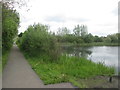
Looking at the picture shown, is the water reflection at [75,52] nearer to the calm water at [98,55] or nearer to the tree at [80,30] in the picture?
the calm water at [98,55]

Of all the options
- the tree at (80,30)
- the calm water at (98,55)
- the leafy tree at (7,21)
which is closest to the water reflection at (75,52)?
the calm water at (98,55)

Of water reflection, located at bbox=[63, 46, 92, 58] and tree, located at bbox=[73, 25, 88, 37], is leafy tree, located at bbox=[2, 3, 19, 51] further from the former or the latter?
tree, located at bbox=[73, 25, 88, 37]

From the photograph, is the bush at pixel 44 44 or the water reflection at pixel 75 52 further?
the water reflection at pixel 75 52


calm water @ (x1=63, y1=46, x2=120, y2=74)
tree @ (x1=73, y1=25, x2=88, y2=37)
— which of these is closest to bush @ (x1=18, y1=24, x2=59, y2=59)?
calm water @ (x1=63, y1=46, x2=120, y2=74)

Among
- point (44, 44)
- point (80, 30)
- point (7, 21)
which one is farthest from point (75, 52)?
point (80, 30)

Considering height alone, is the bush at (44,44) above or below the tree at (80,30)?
below

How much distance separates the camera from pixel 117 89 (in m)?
5.11

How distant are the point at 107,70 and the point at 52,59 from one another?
13.5 feet

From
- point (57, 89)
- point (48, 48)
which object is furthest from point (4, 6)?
point (57, 89)

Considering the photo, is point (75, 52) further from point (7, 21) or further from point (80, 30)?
point (80, 30)

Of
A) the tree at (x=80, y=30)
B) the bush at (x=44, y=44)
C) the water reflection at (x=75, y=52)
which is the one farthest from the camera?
the tree at (x=80, y=30)

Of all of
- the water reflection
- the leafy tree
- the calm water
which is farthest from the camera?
the calm water

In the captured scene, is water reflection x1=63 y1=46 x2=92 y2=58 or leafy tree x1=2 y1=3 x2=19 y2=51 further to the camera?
water reflection x1=63 y1=46 x2=92 y2=58

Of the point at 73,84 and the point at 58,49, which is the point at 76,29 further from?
the point at 73,84
